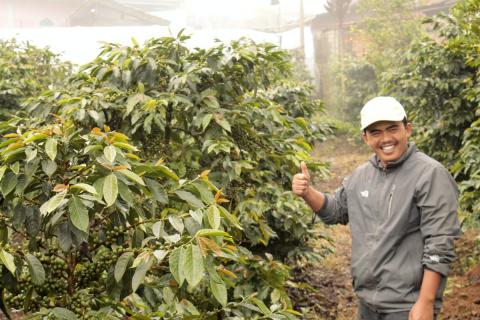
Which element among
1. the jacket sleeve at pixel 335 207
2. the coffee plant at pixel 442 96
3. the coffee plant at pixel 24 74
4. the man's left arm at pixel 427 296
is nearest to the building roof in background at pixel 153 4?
the coffee plant at pixel 24 74

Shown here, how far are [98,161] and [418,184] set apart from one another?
1593 mm

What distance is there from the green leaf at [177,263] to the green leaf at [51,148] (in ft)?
1.64

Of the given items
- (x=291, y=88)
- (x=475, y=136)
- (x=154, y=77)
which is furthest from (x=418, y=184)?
(x=291, y=88)

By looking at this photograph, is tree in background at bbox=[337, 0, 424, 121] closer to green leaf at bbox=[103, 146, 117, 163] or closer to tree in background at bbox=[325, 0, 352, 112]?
tree in background at bbox=[325, 0, 352, 112]

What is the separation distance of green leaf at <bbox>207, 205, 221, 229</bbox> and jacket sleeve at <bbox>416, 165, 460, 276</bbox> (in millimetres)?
1237

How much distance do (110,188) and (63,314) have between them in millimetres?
463

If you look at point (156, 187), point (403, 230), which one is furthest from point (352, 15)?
point (156, 187)

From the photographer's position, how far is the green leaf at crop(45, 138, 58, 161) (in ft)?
5.89

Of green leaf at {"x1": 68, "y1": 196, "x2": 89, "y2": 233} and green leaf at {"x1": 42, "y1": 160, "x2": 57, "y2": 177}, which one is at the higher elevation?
green leaf at {"x1": 42, "y1": 160, "x2": 57, "y2": 177}

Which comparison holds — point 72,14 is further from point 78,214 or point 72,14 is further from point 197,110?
point 78,214

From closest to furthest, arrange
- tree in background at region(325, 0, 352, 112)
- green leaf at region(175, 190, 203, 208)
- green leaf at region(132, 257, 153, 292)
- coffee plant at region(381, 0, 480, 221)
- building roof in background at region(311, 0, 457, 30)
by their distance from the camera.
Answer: green leaf at region(132, 257, 153, 292), green leaf at region(175, 190, 203, 208), coffee plant at region(381, 0, 480, 221), building roof in background at region(311, 0, 457, 30), tree in background at region(325, 0, 352, 112)

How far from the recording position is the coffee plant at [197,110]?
10.8ft

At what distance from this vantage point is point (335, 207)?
328 cm

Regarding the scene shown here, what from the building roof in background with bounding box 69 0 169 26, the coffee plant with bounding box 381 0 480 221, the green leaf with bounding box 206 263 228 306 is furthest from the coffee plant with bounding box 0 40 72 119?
the building roof in background with bounding box 69 0 169 26
